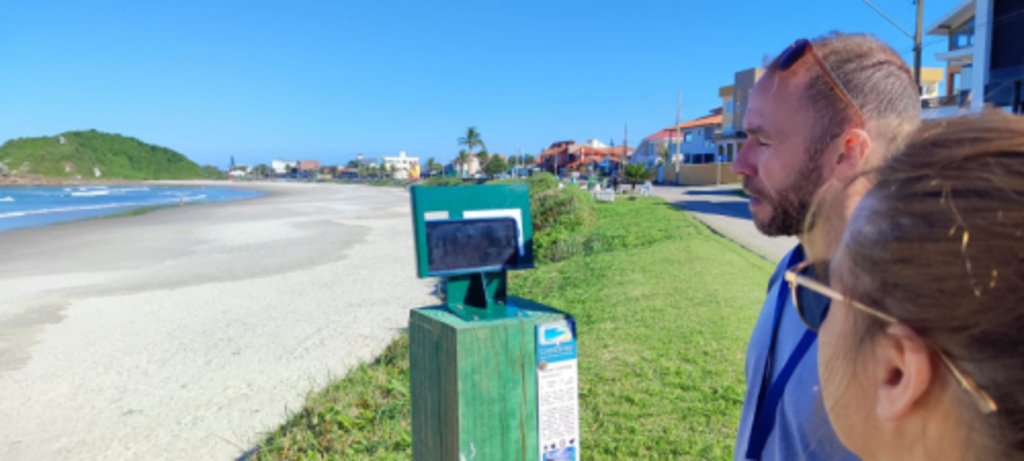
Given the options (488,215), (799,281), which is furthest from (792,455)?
(488,215)

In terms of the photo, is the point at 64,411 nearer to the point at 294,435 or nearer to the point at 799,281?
the point at 294,435

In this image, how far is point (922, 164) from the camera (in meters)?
0.66

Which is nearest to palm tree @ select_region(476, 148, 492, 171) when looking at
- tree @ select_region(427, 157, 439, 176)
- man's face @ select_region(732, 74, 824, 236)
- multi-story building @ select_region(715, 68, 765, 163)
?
tree @ select_region(427, 157, 439, 176)

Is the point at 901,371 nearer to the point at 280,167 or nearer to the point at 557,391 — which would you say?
the point at 557,391

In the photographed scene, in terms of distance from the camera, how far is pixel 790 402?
1199mm

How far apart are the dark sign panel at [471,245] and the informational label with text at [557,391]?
0.24 meters

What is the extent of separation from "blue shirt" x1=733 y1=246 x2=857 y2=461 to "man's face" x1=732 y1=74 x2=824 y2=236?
0.44ft

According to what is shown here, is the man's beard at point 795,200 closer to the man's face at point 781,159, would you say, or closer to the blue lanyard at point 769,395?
the man's face at point 781,159

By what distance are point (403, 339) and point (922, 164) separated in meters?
6.03

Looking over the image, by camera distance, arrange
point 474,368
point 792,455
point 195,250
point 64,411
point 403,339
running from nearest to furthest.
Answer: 1. point 792,455
2. point 474,368
3. point 64,411
4. point 403,339
5. point 195,250

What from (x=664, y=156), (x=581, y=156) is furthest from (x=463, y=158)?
(x=664, y=156)

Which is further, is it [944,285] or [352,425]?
[352,425]

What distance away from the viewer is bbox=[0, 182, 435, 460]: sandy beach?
521cm

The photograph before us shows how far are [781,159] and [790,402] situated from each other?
19.5 inches
